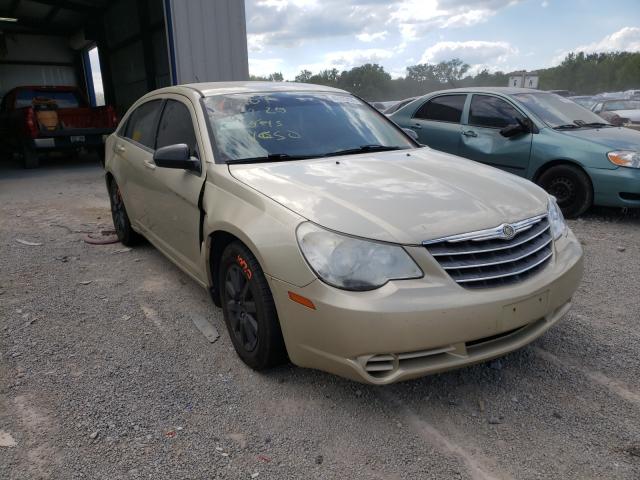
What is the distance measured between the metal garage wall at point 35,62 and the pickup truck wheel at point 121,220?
1615 cm

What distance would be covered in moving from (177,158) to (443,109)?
196 inches

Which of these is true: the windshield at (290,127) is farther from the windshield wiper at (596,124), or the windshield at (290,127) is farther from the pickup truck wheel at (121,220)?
the windshield wiper at (596,124)

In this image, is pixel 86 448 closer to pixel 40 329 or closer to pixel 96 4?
pixel 40 329

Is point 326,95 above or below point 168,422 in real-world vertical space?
above

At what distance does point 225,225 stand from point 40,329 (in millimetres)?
1636

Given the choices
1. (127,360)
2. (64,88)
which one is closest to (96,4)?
(64,88)

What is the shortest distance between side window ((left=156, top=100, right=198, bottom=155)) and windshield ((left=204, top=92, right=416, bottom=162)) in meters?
0.19

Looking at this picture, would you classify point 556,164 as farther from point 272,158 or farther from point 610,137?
point 272,158

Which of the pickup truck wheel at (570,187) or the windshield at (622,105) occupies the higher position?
the windshield at (622,105)

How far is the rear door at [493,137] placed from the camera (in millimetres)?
6043

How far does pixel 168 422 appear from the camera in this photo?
230 cm

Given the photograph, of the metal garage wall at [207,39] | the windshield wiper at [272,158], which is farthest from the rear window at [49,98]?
the windshield wiper at [272,158]

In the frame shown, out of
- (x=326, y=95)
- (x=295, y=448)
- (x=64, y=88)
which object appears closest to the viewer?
(x=295, y=448)

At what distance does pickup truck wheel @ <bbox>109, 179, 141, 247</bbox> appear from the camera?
4.79 metres
